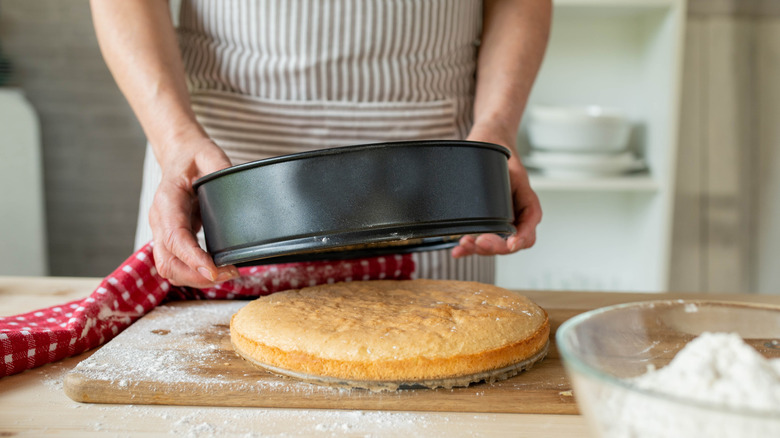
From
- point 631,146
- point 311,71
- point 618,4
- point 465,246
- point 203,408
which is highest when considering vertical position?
point 618,4

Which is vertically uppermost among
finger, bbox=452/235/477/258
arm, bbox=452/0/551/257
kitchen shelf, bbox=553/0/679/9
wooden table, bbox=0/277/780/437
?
kitchen shelf, bbox=553/0/679/9

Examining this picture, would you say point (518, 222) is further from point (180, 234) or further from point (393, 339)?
point (180, 234)

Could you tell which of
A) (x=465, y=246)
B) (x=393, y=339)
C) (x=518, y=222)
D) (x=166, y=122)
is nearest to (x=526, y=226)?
(x=518, y=222)

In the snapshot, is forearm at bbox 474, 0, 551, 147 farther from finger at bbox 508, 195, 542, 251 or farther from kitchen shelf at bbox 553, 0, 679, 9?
kitchen shelf at bbox 553, 0, 679, 9

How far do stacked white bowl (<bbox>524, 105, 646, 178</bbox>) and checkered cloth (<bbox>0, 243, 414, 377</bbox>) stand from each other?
974 mm

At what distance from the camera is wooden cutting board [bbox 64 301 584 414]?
2.25ft

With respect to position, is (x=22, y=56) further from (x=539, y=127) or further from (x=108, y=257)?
(x=539, y=127)

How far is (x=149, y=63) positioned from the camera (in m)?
1.06

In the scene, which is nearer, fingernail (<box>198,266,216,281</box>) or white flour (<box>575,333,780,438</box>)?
white flour (<box>575,333,780,438</box>)

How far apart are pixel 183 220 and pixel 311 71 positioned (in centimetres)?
48

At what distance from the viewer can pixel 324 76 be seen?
1.22 metres

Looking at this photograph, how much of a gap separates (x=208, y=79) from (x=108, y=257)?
7.78 feet

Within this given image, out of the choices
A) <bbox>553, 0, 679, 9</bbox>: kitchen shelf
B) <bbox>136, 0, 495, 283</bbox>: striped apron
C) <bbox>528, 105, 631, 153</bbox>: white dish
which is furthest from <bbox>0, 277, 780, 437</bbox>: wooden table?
<bbox>553, 0, 679, 9</bbox>: kitchen shelf

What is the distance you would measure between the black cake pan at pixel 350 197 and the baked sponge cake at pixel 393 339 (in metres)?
0.10
